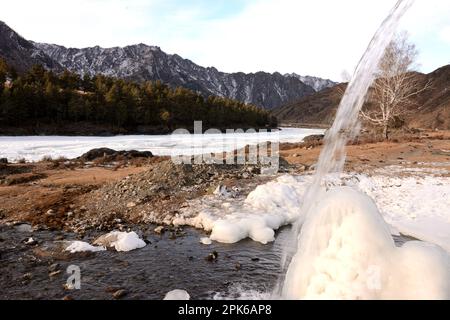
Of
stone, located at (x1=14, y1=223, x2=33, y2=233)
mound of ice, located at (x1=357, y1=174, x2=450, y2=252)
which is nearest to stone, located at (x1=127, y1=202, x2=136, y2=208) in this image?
stone, located at (x1=14, y1=223, x2=33, y2=233)

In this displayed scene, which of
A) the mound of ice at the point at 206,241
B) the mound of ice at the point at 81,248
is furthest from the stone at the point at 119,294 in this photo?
the mound of ice at the point at 206,241

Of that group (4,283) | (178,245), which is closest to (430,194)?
(178,245)

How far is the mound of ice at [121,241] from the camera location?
34.5 feet

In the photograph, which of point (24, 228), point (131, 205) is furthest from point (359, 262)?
point (24, 228)

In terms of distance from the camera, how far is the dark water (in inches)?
312

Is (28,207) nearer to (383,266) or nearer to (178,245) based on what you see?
(178,245)

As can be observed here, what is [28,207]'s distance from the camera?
1484 centimetres

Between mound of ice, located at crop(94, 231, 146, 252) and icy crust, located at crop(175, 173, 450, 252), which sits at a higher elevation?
icy crust, located at crop(175, 173, 450, 252)

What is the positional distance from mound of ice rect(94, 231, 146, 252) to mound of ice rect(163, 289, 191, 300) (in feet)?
10.6

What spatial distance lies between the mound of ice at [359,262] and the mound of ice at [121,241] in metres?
5.49

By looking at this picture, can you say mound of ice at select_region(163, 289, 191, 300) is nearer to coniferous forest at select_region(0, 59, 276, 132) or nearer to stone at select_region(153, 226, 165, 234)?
stone at select_region(153, 226, 165, 234)
